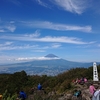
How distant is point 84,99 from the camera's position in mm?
15492

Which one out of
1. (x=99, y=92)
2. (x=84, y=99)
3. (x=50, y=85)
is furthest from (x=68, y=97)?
(x=50, y=85)

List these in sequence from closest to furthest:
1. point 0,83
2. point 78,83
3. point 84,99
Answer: point 84,99 → point 78,83 → point 0,83

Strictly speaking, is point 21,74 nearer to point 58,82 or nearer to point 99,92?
point 58,82

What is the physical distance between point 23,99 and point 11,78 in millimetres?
12277

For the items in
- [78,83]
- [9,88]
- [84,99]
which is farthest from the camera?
[9,88]

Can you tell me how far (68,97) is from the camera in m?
15.9

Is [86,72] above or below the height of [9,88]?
above

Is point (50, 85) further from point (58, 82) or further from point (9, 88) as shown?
point (9, 88)

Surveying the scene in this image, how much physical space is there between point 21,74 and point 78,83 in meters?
9.10

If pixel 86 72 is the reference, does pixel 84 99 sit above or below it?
below

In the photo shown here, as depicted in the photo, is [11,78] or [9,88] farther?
[11,78]

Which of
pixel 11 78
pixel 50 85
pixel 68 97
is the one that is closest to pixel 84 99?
pixel 68 97

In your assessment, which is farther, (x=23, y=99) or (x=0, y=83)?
(x=0, y=83)

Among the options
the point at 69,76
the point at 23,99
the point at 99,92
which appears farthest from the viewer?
the point at 69,76
